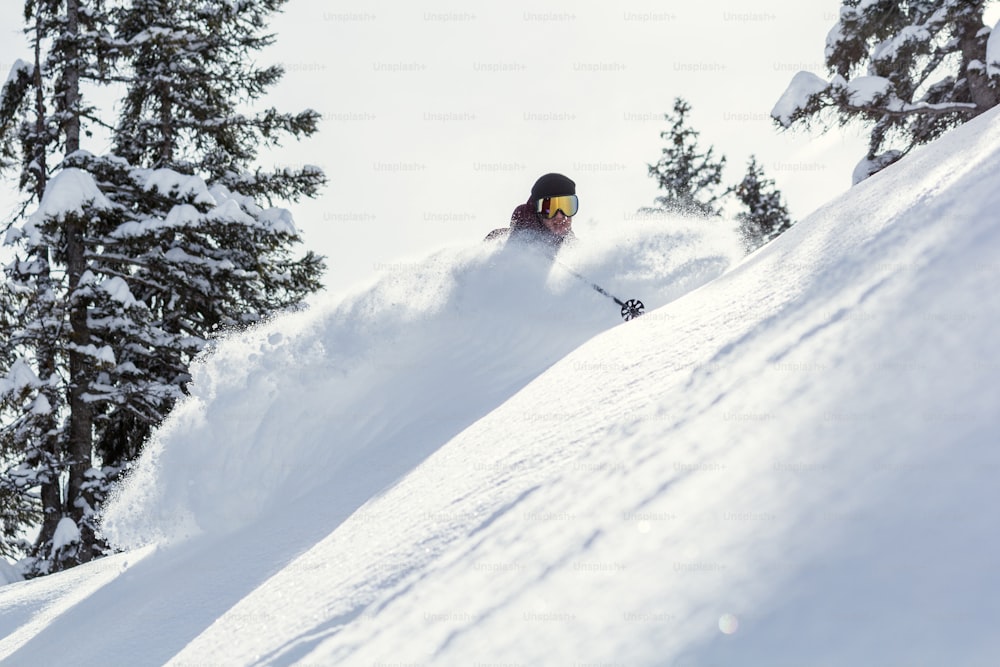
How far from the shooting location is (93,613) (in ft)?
16.3

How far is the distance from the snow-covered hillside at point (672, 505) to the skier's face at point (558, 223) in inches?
162

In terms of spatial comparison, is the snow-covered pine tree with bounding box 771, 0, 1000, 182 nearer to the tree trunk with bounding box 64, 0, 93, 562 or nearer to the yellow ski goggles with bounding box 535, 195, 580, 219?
the yellow ski goggles with bounding box 535, 195, 580, 219

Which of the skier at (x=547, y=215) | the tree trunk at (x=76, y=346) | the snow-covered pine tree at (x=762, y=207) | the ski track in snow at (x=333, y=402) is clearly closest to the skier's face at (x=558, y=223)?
the skier at (x=547, y=215)

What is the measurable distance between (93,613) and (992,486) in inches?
198

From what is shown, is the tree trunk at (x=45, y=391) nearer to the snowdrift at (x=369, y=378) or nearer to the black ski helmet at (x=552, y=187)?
the snowdrift at (x=369, y=378)

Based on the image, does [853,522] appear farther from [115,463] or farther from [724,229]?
[115,463]

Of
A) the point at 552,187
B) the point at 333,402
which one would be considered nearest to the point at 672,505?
the point at 333,402

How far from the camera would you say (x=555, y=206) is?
397 inches

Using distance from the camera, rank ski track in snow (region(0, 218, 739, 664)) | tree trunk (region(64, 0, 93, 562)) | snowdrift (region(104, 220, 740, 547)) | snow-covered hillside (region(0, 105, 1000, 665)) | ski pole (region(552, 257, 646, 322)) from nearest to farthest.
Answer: snow-covered hillside (region(0, 105, 1000, 665)) → ski track in snow (region(0, 218, 739, 664)) → snowdrift (region(104, 220, 740, 547)) → ski pole (region(552, 257, 646, 322)) → tree trunk (region(64, 0, 93, 562))

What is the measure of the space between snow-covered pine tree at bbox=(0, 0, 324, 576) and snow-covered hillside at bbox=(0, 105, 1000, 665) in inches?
288

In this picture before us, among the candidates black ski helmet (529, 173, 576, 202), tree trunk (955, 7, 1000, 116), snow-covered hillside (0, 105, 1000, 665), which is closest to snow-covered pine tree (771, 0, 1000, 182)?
tree trunk (955, 7, 1000, 116)

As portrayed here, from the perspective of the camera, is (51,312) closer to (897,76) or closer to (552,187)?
(552,187)

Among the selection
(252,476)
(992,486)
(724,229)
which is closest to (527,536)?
(992,486)

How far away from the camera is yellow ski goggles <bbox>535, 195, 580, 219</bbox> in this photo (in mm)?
10039
